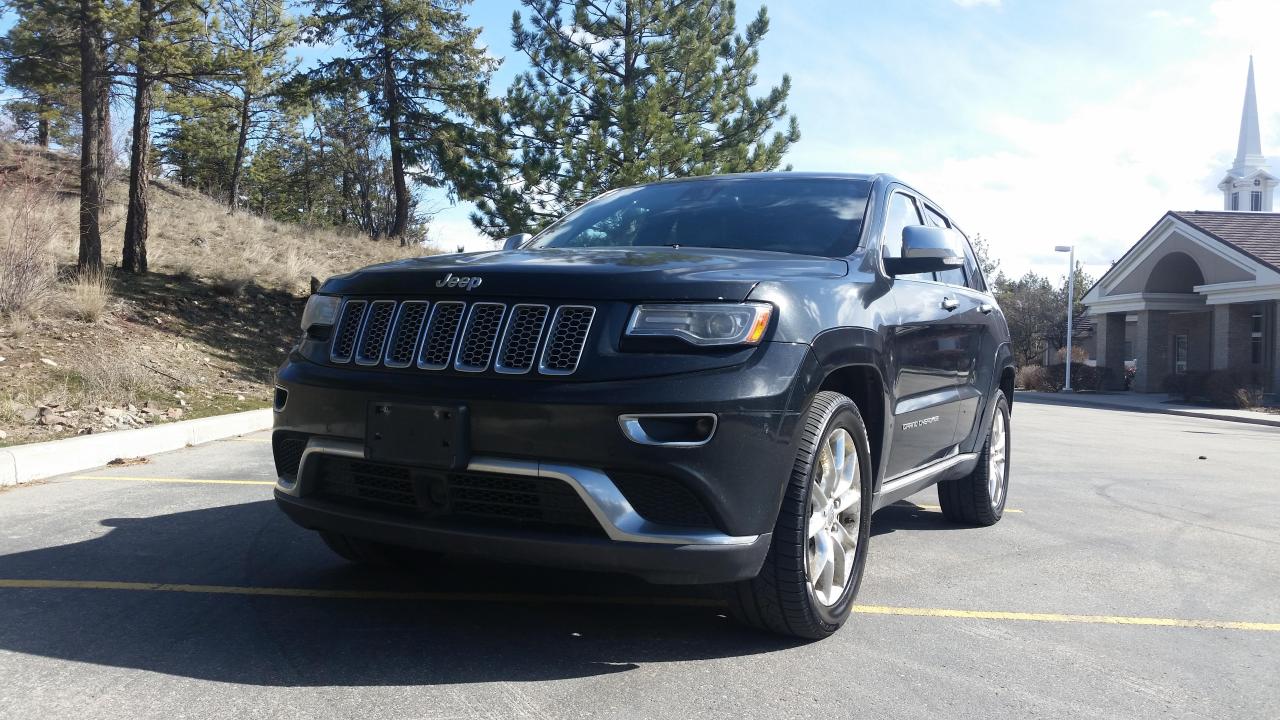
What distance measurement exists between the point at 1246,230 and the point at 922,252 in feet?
109

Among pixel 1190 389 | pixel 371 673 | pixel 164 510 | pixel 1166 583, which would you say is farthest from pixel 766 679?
pixel 1190 389

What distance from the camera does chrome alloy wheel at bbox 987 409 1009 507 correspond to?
6062 mm

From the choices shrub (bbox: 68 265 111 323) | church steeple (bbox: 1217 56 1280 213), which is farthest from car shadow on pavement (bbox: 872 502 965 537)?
church steeple (bbox: 1217 56 1280 213)

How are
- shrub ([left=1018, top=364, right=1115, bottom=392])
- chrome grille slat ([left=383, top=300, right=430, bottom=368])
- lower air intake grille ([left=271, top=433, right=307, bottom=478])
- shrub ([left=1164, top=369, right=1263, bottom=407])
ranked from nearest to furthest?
chrome grille slat ([left=383, top=300, right=430, bottom=368])
lower air intake grille ([left=271, top=433, right=307, bottom=478])
shrub ([left=1164, top=369, right=1263, bottom=407])
shrub ([left=1018, top=364, right=1115, bottom=392])

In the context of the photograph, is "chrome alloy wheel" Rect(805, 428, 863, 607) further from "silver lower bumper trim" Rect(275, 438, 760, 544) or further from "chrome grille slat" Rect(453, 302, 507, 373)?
"chrome grille slat" Rect(453, 302, 507, 373)

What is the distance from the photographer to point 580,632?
362 cm

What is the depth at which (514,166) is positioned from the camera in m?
23.1

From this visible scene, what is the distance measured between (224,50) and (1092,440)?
14.6 meters

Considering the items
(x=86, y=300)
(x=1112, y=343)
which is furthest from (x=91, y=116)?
(x=1112, y=343)

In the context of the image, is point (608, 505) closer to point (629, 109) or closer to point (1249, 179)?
point (629, 109)

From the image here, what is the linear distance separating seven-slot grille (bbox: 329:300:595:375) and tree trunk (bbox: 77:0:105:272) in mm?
13169

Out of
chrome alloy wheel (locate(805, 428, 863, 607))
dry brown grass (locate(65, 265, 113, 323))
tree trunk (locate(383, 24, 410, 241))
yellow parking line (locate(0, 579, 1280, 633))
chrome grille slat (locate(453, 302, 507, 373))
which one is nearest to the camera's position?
chrome grille slat (locate(453, 302, 507, 373))

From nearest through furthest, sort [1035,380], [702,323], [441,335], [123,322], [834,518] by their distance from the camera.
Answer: [702,323], [441,335], [834,518], [123,322], [1035,380]

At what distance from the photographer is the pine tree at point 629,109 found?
2188 centimetres
